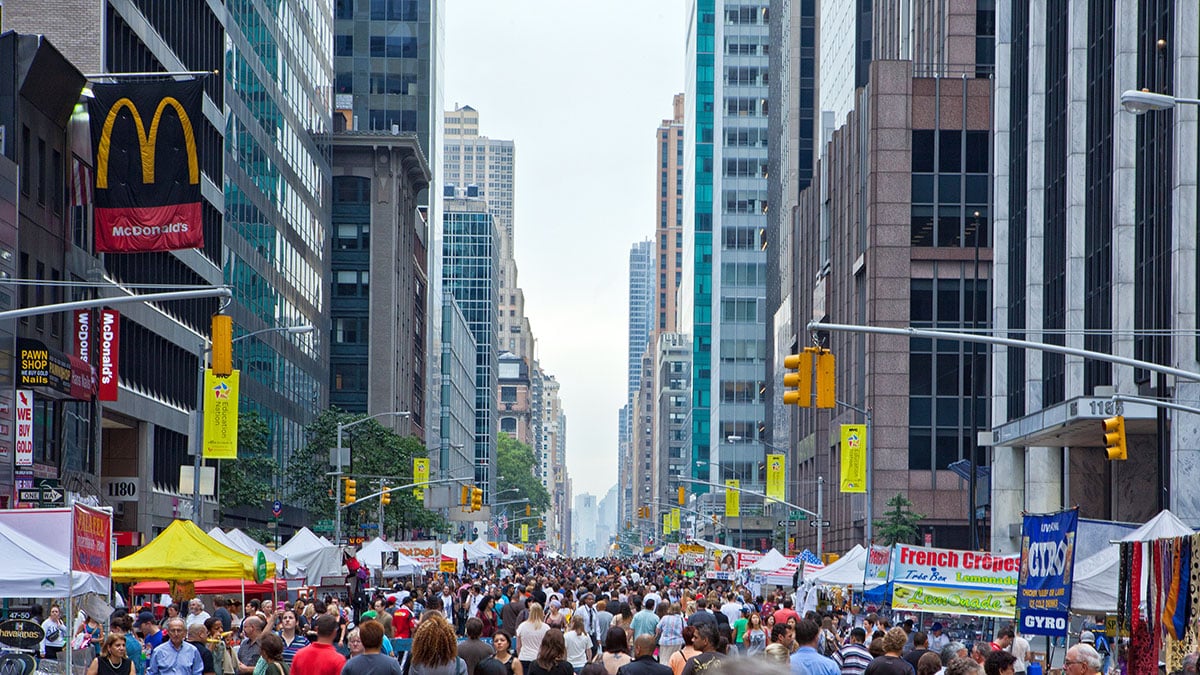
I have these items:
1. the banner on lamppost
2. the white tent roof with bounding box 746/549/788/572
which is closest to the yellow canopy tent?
the banner on lamppost

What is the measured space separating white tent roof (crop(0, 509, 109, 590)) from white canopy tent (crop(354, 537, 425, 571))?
32676mm

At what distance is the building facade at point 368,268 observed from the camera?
124750mm

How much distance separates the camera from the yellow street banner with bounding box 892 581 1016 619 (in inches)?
1065

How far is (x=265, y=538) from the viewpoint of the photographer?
70000 mm

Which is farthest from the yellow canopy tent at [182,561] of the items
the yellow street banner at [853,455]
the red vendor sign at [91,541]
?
the yellow street banner at [853,455]

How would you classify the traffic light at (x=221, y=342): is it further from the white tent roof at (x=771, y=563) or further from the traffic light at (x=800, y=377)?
the white tent roof at (x=771, y=563)

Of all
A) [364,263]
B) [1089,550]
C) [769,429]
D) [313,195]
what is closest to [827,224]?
[313,195]

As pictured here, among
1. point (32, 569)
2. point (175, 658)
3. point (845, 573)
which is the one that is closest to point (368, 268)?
point (845, 573)

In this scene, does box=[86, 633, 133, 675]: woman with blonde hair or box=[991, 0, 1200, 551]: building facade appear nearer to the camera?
box=[86, 633, 133, 675]: woman with blonde hair

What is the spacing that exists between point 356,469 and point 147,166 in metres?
48.2

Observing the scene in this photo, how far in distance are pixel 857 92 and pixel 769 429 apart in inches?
2677

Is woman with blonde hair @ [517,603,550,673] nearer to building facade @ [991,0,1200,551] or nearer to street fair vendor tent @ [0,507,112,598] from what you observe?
street fair vendor tent @ [0,507,112,598]

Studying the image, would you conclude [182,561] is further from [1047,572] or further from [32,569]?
[1047,572]

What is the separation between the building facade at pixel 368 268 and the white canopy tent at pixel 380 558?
225 feet
